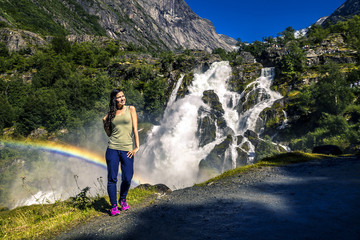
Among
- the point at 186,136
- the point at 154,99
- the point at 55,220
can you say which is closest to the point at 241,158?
the point at 186,136

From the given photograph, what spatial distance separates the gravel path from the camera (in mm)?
2885

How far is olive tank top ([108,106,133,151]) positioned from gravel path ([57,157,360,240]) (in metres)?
1.69

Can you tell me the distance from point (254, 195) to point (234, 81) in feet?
144

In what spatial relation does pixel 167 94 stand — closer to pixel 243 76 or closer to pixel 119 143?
pixel 243 76

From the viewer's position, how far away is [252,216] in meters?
3.61

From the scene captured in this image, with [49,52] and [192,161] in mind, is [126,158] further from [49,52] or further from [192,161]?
[49,52]

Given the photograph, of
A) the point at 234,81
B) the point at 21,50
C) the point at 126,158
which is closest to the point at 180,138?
the point at 234,81

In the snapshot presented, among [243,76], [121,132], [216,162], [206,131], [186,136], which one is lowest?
[216,162]

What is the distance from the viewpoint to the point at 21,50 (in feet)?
288

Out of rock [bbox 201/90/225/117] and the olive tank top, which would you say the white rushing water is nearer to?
rock [bbox 201/90/225/117]

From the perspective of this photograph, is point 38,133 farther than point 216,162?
Yes

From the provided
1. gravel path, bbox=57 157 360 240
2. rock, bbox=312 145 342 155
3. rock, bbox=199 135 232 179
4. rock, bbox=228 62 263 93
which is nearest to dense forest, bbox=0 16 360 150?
rock, bbox=228 62 263 93

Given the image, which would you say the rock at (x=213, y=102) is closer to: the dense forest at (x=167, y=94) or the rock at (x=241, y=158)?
the dense forest at (x=167, y=94)

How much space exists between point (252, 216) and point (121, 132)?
11.0 ft
